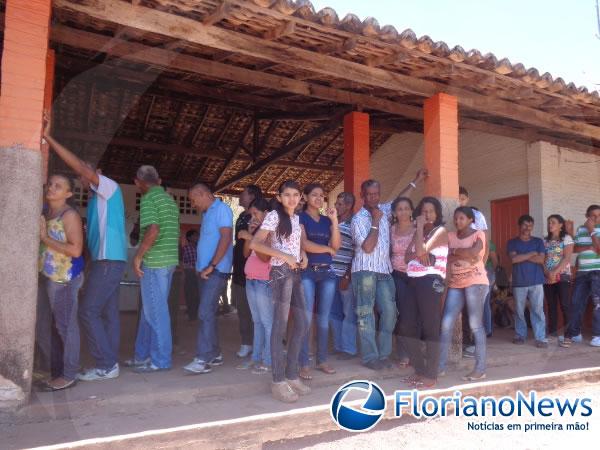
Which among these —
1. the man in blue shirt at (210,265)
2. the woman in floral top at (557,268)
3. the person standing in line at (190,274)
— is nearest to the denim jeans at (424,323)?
the man in blue shirt at (210,265)

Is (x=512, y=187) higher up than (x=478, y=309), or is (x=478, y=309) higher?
(x=512, y=187)

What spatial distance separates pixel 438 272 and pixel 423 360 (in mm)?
806

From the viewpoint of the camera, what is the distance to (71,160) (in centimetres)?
379

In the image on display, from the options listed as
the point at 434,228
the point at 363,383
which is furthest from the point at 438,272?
the point at 363,383

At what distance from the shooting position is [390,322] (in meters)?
4.75

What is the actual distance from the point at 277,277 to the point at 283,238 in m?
0.31

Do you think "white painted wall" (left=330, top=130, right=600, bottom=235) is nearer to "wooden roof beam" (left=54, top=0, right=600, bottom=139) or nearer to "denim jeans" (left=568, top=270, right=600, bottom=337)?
"denim jeans" (left=568, top=270, right=600, bottom=337)

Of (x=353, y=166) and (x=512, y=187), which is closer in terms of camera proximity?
(x=353, y=166)

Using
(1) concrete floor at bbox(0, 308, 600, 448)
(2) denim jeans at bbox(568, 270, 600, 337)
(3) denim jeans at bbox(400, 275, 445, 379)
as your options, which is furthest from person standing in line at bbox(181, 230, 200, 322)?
(2) denim jeans at bbox(568, 270, 600, 337)

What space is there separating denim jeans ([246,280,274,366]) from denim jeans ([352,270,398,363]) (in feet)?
2.76

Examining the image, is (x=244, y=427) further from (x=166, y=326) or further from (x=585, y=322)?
(x=585, y=322)

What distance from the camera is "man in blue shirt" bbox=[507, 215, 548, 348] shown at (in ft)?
20.3

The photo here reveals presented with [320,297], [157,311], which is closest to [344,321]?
[320,297]

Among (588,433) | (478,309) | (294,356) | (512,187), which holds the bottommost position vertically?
(588,433)
